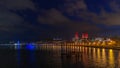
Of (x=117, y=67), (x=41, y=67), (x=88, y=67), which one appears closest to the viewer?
(x=117, y=67)

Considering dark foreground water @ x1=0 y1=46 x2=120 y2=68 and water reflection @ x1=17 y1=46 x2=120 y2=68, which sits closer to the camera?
water reflection @ x1=17 y1=46 x2=120 y2=68

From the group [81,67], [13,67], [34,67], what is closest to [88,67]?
[81,67]

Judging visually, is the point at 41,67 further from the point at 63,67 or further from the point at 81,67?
the point at 81,67

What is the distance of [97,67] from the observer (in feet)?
137

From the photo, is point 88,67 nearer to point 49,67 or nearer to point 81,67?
point 81,67

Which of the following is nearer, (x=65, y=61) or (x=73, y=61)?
(x=73, y=61)

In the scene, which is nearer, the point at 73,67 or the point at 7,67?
the point at 73,67

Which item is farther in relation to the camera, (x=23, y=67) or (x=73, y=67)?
(x=23, y=67)

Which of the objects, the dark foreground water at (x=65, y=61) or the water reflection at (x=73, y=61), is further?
the dark foreground water at (x=65, y=61)

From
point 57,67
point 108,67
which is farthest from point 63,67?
point 108,67

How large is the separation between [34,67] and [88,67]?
36.6 feet

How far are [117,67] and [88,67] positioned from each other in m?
5.49

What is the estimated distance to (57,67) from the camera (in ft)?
145

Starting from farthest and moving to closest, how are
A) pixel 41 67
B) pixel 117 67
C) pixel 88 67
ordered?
1. pixel 41 67
2. pixel 88 67
3. pixel 117 67
